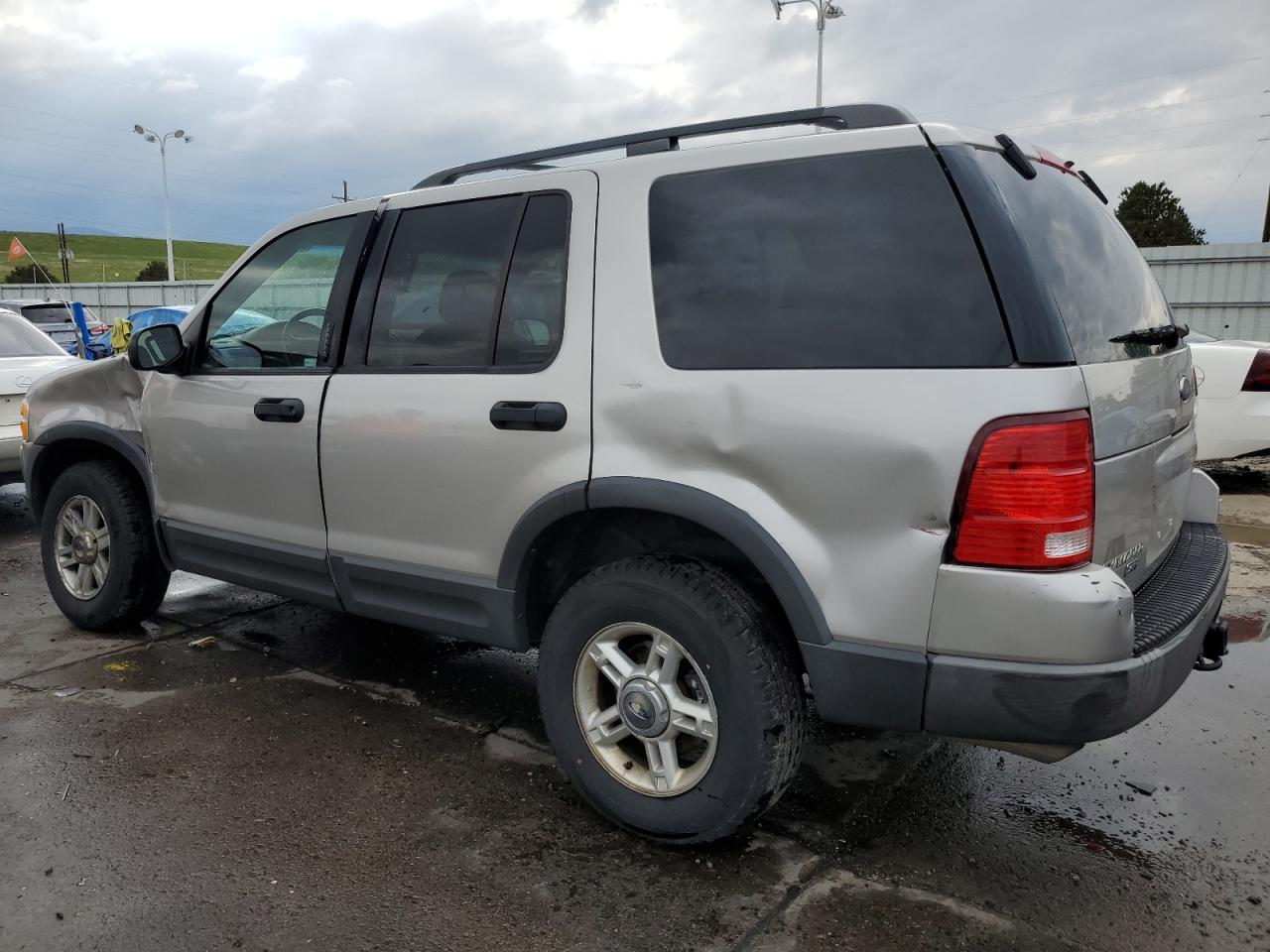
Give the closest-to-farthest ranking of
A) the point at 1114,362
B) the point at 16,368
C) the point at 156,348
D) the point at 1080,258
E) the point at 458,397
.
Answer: the point at 1114,362, the point at 1080,258, the point at 458,397, the point at 156,348, the point at 16,368

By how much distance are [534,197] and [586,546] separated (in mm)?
1111

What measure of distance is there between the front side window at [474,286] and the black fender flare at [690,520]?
0.45 metres

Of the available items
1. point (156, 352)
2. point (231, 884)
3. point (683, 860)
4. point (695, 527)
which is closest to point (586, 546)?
point (695, 527)

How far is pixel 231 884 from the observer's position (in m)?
2.67

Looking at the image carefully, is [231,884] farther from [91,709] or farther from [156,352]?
[156,352]

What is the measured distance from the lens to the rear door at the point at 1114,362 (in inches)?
91.8

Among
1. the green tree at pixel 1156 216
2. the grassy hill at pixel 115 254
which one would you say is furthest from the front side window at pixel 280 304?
the grassy hill at pixel 115 254

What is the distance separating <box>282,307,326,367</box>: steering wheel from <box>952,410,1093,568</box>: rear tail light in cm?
241

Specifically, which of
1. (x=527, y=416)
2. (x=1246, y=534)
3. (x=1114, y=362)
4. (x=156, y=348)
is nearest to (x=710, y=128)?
(x=527, y=416)

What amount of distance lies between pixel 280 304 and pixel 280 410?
1.61 feet

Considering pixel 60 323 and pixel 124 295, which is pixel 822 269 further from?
pixel 124 295

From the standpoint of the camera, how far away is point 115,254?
118m

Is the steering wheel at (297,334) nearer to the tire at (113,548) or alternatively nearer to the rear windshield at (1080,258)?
the tire at (113,548)

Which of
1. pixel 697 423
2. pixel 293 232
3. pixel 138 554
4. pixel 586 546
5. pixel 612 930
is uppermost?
pixel 293 232
